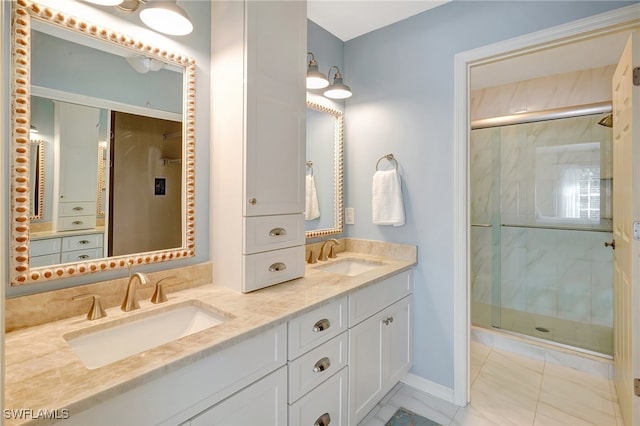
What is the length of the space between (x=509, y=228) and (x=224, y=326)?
3.01m

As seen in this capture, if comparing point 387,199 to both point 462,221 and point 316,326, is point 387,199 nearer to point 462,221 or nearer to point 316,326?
point 462,221

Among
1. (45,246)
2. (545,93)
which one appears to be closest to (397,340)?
(45,246)

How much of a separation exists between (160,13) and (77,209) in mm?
806

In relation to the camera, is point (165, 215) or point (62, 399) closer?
point (62, 399)

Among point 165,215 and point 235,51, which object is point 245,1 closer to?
point 235,51

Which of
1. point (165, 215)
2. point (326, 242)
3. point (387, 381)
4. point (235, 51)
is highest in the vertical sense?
point (235, 51)

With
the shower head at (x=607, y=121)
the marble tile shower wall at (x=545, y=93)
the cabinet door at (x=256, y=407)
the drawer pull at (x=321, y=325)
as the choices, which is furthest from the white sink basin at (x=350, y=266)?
the shower head at (x=607, y=121)

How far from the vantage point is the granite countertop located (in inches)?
28.5

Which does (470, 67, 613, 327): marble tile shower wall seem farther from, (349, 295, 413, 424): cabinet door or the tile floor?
(349, 295, 413, 424): cabinet door

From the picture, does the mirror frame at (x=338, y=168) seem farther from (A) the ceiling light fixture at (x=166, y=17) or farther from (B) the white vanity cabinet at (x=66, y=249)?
(B) the white vanity cabinet at (x=66, y=249)

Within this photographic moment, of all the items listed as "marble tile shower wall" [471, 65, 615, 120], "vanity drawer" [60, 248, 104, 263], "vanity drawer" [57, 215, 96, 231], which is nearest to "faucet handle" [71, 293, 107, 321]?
"vanity drawer" [60, 248, 104, 263]

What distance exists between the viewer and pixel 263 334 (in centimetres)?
111

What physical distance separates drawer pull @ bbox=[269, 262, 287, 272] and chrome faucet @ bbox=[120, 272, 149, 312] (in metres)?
0.54

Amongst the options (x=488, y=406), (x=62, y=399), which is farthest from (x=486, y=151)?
(x=62, y=399)
